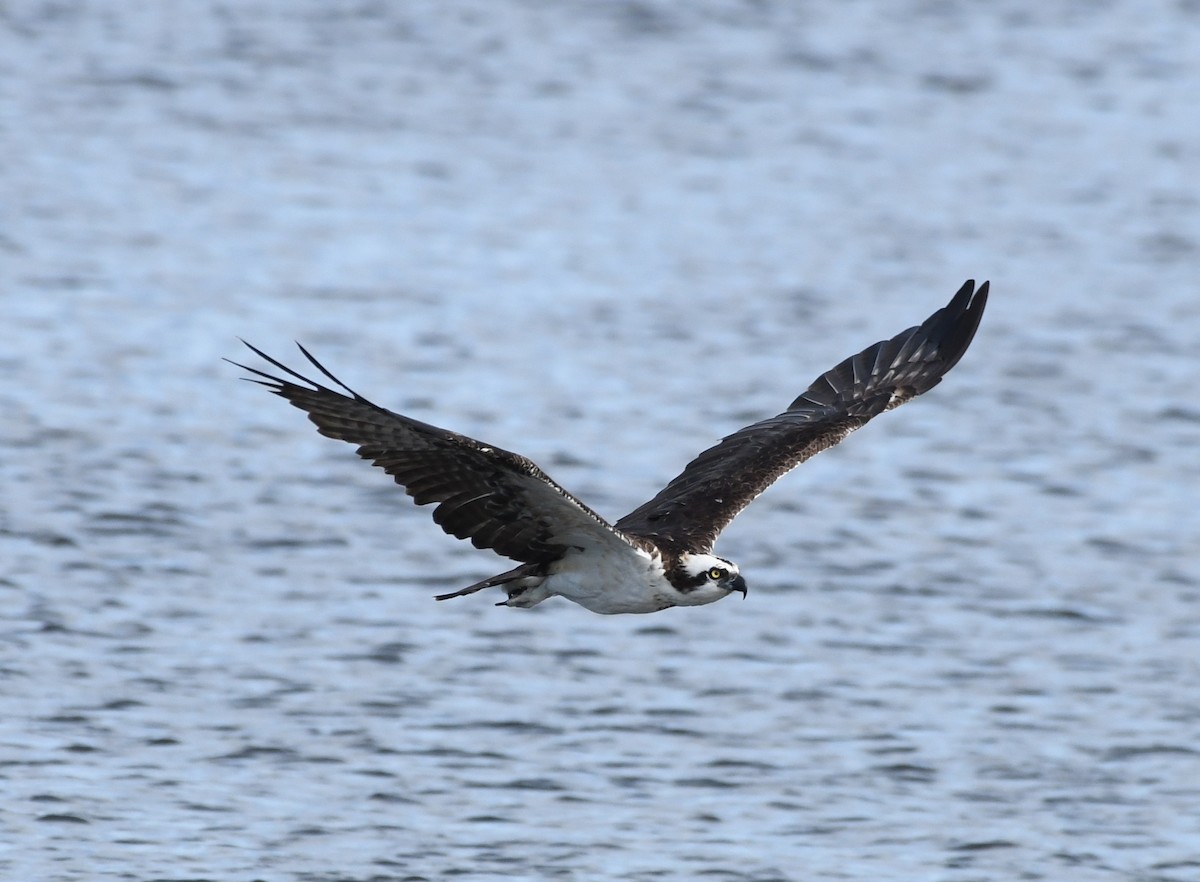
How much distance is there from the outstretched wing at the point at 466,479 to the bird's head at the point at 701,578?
0.56 metres

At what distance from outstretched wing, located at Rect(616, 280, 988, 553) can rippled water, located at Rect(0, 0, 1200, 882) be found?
6.71 feet

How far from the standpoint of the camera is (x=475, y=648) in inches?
637

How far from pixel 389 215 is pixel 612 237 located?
248cm

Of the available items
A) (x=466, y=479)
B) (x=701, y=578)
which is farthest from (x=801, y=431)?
(x=466, y=479)

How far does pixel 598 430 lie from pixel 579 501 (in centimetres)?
961

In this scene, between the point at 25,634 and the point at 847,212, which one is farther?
the point at 847,212

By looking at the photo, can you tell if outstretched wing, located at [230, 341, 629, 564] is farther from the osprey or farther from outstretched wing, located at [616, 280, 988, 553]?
outstretched wing, located at [616, 280, 988, 553]

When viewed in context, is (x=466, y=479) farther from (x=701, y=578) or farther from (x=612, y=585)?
(x=701, y=578)

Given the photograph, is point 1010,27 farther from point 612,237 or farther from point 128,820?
point 128,820

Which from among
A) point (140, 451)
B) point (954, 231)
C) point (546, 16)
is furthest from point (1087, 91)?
point (140, 451)

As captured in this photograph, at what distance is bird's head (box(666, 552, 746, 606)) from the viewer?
1158cm

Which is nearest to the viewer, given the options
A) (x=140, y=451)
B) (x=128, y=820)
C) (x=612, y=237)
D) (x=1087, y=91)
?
(x=128, y=820)

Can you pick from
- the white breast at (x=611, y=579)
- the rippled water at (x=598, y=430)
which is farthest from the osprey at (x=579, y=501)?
the rippled water at (x=598, y=430)

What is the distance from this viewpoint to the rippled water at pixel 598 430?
1400cm
